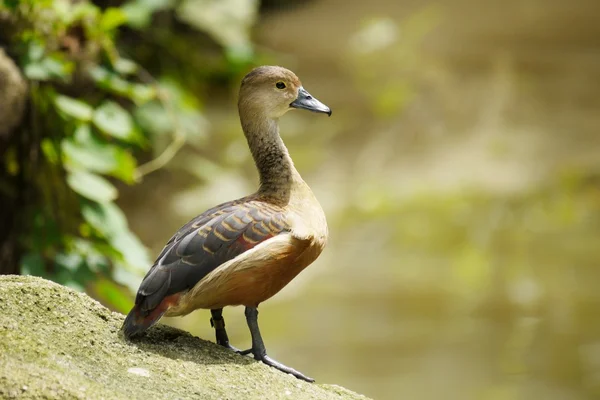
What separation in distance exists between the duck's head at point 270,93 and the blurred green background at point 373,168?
1.38 metres

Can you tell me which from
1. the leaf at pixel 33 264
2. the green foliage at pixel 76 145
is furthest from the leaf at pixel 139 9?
the leaf at pixel 33 264

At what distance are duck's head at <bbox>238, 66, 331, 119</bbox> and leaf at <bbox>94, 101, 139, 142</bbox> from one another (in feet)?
4.87

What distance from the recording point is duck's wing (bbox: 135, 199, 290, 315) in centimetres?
197

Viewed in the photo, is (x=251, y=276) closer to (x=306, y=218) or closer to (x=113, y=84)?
(x=306, y=218)

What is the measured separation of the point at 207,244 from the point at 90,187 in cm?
157

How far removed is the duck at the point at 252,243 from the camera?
78.3 inches

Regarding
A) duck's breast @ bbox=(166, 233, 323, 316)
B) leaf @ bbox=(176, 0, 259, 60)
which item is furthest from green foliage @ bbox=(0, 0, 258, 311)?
leaf @ bbox=(176, 0, 259, 60)

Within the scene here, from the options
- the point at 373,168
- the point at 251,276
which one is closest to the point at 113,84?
the point at 251,276

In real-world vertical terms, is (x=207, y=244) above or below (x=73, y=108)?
below

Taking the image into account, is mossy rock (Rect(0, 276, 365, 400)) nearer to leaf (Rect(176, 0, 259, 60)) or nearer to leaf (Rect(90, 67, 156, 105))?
leaf (Rect(90, 67, 156, 105))

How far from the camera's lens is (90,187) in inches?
137

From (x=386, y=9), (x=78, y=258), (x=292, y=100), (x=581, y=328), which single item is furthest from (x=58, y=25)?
(x=386, y=9)

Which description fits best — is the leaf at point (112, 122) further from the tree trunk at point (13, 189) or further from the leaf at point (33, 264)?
the leaf at point (33, 264)

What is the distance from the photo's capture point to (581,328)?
4.90 m
